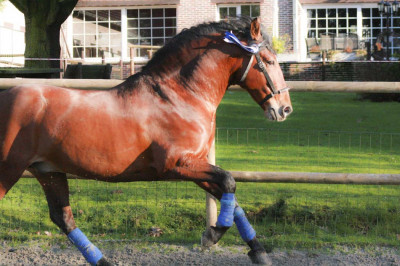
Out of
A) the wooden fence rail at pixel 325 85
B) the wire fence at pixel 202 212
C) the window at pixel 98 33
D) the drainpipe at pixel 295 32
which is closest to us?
the wooden fence rail at pixel 325 85

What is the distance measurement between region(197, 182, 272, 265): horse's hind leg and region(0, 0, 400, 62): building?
19.7 meters

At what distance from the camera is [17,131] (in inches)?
168

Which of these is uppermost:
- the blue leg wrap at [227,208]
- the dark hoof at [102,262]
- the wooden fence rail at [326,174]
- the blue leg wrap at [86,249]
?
the wooden fence rail at [326,174]

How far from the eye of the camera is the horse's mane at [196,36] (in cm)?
450

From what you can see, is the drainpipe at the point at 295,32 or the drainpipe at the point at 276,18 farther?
the drainpipe at the point at 276,18

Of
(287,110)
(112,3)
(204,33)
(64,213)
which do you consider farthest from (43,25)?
(287,110)

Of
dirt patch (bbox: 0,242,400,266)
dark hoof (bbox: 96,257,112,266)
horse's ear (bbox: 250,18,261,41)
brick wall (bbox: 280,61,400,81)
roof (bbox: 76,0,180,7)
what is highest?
roof (bbox: 76,0,180,7)

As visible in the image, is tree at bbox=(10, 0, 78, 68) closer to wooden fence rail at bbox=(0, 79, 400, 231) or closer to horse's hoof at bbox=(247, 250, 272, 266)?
wooden fence rail at bbox=(0, 79, 400, 231)

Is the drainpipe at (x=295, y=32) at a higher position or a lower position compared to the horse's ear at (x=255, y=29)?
higher

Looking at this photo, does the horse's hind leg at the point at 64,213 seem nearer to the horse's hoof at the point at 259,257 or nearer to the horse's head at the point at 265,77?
the horse's hoof at the point at 259,257

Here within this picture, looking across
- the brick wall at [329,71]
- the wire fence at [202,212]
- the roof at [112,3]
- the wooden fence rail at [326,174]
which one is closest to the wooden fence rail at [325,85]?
the wooden fence rail at [326,174]

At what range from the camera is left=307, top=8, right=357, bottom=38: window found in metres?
25.3

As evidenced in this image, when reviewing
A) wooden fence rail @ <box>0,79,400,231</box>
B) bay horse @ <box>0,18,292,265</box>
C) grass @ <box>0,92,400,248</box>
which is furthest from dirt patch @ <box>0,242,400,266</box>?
bay horse @ <box>0,18,292,265</box>

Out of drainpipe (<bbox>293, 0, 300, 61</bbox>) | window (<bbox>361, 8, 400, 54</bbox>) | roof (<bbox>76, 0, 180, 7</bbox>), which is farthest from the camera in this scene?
roof (<bbox>76, 0, 180, 7</bbox>)
